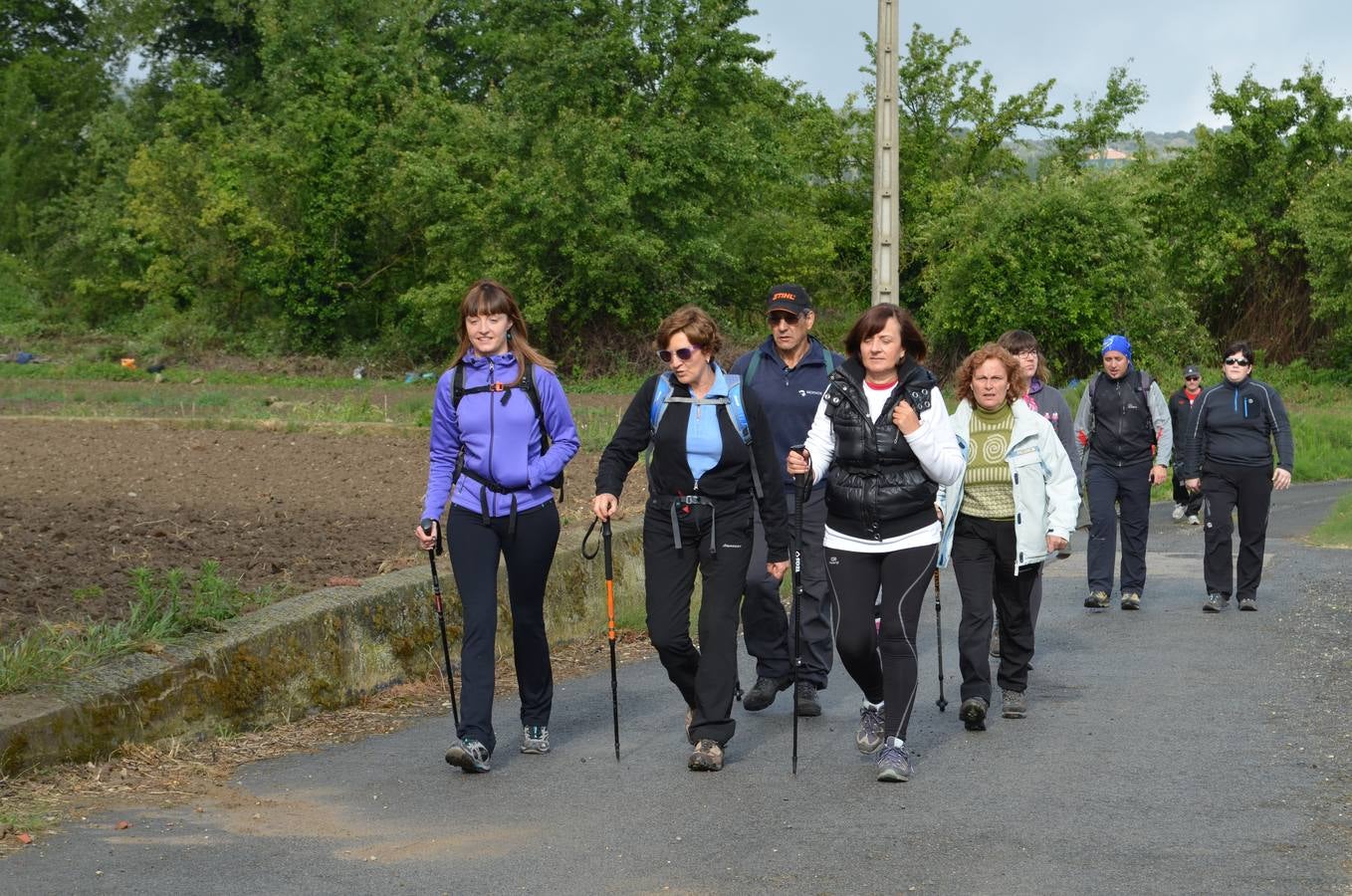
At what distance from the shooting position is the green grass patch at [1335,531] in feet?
54.7

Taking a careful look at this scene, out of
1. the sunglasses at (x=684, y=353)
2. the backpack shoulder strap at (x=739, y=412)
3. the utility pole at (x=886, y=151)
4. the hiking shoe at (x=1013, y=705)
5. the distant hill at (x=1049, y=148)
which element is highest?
the distant hill at (x=1049, y=148)

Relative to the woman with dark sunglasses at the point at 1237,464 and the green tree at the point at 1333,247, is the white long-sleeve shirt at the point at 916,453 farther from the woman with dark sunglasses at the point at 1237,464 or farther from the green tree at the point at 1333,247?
the green tree at the point at 1333,247

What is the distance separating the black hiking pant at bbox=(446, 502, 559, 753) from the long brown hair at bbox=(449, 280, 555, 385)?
0.63 metres

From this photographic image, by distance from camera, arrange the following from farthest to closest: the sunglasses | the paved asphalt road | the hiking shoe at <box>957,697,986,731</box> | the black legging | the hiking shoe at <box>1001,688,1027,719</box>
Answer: the hiking shoe at <box>1001,688,1027,719</box>, the hiking shoe at <box>957,697,986,731</box>, the sunglasses, the black legging, the paved asphalt road

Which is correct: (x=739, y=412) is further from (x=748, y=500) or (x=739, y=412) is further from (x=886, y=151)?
(x=886, y=151)

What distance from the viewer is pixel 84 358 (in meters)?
42.4

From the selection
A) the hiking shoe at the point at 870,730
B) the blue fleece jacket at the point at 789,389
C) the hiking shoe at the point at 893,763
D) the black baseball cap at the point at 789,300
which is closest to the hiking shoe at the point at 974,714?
the hiking shoe at the point at 870,730

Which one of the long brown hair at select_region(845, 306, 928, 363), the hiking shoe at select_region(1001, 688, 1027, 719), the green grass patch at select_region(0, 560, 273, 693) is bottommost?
the hiking shoe at select_region(1001, 688, 1027, 719)

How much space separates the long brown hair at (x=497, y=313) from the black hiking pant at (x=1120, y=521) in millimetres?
6002

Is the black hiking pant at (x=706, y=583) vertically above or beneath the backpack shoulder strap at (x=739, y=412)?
beneath

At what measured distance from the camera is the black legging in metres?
7.06

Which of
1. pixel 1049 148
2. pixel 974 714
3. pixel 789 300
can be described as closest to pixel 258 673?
pixel 789 300

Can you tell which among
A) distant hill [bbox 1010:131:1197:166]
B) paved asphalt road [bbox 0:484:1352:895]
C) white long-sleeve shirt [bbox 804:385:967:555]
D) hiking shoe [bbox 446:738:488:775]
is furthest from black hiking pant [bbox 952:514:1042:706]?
distant hill [bbox 1010:131:1197:166]

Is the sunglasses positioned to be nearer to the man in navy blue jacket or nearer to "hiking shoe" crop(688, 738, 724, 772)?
the man in navy blue jacket
